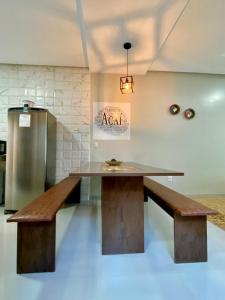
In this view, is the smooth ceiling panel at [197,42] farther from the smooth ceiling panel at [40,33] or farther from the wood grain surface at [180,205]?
the wood grain surface at [180,205]

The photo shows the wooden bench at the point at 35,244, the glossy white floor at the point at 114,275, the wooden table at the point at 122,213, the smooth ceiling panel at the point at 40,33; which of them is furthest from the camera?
the smooth ceiling panel at the point at 40,33

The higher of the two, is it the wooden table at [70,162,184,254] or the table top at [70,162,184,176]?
the table top at [70,162,184,176]

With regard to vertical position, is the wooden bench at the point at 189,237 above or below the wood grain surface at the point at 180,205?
below

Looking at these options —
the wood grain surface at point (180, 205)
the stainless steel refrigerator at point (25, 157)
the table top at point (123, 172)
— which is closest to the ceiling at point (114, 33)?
the stainless steel refrigerator at point (25, 157)

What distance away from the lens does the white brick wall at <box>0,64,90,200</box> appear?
3.81 metres

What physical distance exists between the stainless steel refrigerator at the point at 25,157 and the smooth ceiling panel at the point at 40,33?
99 centimetres

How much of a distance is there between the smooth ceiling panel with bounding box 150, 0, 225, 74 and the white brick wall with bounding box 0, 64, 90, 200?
157 centimetres

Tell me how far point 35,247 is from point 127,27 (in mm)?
2598

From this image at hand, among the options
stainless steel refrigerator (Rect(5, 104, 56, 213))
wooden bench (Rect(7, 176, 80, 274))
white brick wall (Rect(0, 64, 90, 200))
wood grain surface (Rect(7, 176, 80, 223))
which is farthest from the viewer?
white brick wall (Rect(0, 64, 90, 200))

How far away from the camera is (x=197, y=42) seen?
2.99 metres

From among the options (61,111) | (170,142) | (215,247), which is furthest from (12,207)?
(170,142)

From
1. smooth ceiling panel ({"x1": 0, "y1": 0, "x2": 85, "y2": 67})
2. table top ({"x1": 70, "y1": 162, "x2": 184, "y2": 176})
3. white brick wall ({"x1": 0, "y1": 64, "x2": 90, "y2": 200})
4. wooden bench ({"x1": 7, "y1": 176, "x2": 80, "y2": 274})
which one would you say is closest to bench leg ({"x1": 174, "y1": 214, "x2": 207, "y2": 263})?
table top ({"x1": 70, "y1": 162, "x2": 184, "y2": 176})

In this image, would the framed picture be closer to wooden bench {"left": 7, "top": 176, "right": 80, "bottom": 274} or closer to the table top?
the table top

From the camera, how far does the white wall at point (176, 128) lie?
397 centimetres
